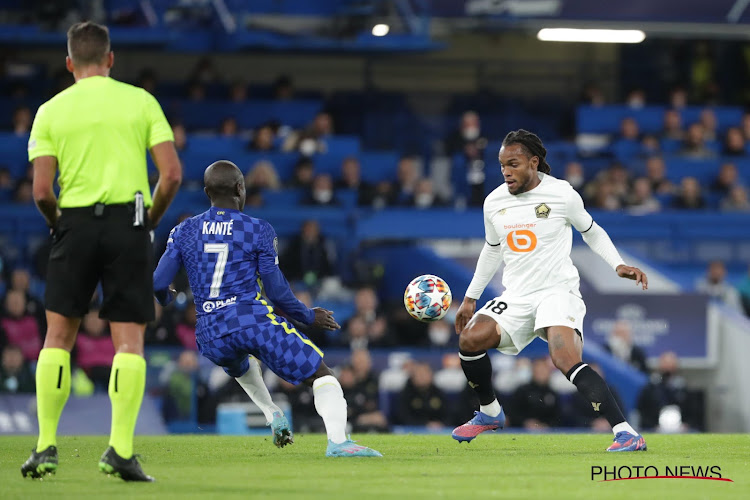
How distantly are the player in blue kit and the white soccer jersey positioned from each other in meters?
1.65

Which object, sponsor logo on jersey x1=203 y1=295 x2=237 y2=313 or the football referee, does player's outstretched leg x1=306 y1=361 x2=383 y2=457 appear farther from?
the football referee

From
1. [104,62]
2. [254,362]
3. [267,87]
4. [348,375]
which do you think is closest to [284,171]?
[267,87]

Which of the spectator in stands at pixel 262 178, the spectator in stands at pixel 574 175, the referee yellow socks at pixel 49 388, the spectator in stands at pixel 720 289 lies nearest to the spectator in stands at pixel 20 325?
the spectator in stands at pixel 262 178

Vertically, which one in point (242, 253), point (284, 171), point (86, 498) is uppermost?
point (284, 171)

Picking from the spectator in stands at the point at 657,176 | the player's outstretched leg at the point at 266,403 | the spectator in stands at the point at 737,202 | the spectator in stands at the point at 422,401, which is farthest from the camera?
the spectator in stands at the point at 657,176

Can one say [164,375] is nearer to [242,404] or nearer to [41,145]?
[242,404]

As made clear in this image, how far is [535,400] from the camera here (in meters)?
15.5

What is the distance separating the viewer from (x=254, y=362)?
8750mm

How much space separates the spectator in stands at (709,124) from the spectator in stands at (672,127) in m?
0.41

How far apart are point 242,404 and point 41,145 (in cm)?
864

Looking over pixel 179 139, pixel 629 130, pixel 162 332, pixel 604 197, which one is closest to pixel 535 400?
pixel 162 332

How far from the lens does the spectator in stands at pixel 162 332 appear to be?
644 inches

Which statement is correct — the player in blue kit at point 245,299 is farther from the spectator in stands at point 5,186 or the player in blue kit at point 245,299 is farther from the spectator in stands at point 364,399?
the spectator in stands at point 5,186

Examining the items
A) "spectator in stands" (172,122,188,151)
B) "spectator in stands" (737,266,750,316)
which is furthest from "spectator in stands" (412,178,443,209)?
"spectator in stands" (737,266,750,316)
